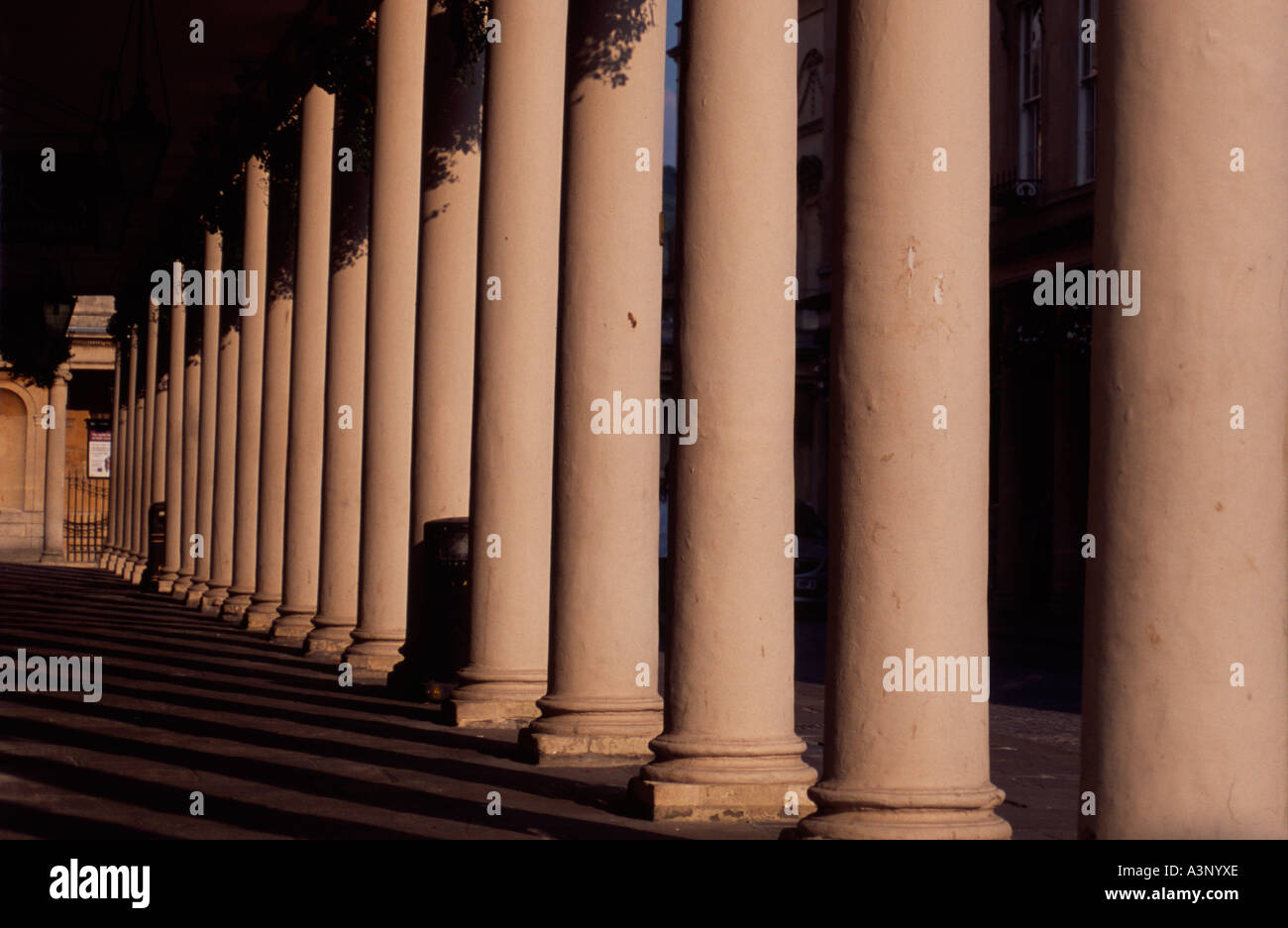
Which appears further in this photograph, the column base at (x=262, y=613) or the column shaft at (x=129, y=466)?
the column shaft at (x=129, y=466)

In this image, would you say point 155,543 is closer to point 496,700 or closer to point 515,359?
point 496,700

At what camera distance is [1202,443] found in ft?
35.0

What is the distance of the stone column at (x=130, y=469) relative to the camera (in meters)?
71.4

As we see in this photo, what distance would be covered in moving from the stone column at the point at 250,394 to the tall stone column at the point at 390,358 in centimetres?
1203

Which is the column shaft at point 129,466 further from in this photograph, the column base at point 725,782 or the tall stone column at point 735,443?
the column base at point 725,782

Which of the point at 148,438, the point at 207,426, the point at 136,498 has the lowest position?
the point at 136,498

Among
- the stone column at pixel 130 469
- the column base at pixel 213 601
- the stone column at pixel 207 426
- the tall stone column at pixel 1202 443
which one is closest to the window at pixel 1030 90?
the stone column at pixel 207 426

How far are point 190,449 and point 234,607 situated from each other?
420 inches

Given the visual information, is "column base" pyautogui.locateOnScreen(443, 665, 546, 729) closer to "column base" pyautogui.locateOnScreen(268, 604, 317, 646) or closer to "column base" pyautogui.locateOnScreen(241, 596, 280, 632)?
"column base" pyautogui.locateOnScreen(268, 604, 317, 646)

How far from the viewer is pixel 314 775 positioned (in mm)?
18031

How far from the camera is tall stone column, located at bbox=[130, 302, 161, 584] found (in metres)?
62.5

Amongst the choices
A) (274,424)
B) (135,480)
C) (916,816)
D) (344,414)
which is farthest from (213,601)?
(916,816)

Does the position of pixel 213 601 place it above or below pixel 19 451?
below
